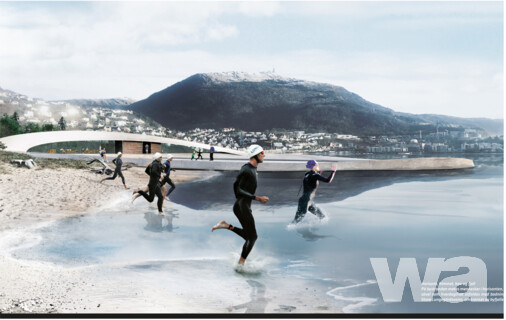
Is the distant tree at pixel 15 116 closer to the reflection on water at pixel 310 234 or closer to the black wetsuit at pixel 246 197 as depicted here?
the reflection on water at pixel 310 234

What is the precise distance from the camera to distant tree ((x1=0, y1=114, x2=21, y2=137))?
14094 mm

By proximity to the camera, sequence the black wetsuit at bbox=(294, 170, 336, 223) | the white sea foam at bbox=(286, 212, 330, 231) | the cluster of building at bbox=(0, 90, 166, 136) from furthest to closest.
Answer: the cluster of building at bbox=(0, 90, 166, 136), the white sea foam at bbox=(286, 212, 330, 231), the black wetsuit at bbox=(294, 170, 336, 223)

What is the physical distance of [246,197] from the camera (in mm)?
5469

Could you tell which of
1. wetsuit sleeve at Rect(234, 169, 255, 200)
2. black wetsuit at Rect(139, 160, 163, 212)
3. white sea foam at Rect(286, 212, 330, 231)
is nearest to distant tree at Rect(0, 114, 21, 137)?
black wetsuit at Rect(139, 160, 163, 212)

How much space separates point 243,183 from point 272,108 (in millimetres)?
16954

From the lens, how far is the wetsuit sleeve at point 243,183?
5.39 metres

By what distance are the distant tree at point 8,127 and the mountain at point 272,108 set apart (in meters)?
4.18

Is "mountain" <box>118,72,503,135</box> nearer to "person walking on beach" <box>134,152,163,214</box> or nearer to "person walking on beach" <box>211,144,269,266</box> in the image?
"person walking on beach" <box>134,152,163,214</box>

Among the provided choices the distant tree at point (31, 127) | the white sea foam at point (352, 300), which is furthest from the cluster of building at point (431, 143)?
the distant tree at point (31, 127)

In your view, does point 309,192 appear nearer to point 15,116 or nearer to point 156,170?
point 156,170

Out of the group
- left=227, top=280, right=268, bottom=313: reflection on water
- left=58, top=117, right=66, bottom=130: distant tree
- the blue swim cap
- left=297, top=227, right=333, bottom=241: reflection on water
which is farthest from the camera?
left=58, top=117, right=66, bottom=130: distant tree

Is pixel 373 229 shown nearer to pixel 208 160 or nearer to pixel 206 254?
pixel 206 254

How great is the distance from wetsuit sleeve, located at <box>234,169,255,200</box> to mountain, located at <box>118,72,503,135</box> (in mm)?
7397

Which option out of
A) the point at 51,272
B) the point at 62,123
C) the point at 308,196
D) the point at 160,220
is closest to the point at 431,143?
the point at 308,196
